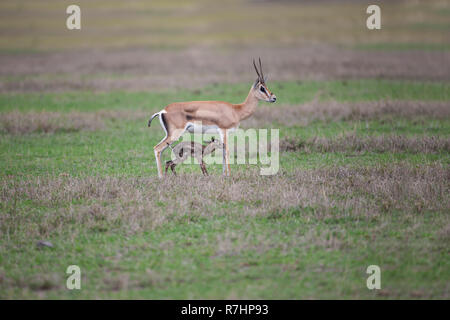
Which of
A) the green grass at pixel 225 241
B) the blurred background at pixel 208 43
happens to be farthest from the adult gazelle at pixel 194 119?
the blurred background at pixel 208 43

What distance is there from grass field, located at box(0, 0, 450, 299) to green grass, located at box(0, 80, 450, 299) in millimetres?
27

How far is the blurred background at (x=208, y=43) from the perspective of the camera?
90.2 feet

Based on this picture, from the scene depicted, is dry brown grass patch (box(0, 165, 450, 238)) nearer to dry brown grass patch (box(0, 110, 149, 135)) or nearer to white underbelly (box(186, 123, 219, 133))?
white underbelly (box(186, 123, 219, 133))

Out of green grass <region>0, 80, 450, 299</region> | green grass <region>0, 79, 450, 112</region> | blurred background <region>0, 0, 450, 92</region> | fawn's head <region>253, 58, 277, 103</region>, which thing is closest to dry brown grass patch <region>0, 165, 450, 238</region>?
green grass <region>0, 80, 450, 299</region>

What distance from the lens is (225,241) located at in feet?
26.1

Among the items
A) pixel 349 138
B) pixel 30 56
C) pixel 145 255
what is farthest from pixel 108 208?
pixel 30 56

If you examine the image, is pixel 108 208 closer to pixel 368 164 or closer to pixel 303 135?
pixel 368 164

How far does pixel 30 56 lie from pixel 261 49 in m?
16.6

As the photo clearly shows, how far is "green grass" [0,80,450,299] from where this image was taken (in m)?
6.78

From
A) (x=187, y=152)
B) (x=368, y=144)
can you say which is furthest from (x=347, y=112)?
(x=187, y=152)

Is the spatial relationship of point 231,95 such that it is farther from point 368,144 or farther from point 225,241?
point 225,241

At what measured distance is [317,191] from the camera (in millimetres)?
9867

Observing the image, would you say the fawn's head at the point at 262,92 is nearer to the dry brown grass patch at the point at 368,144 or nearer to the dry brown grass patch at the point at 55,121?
the dry brown grass patch at the point at 368,144

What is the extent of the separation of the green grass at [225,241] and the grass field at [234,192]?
1.1 inches
